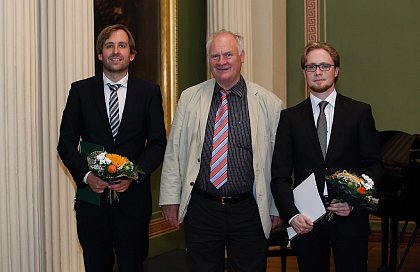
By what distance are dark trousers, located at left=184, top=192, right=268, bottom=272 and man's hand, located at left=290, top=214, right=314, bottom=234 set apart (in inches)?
11.5

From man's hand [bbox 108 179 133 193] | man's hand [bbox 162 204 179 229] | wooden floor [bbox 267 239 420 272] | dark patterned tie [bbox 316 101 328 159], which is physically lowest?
wooden floor [bbox 267 239 420 272]

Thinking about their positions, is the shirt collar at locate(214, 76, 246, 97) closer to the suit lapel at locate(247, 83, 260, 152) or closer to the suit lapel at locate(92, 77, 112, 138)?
the suit lapel at locate(247, 83, 260, 152)

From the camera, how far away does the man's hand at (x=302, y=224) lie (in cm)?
302

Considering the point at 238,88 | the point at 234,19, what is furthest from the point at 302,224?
the point at 234,19

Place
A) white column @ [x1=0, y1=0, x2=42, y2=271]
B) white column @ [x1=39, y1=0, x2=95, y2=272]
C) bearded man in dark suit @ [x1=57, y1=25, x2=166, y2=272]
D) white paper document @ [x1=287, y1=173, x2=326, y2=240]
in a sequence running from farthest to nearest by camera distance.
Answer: white column @ [x1=39, y1=0, x2=95, y2=272], white column @ [x1=0, y1=0, x2=42, y2=271], bearded man in dark suit @ [x1=57, y1=25, x2=166, y2=272], white paper document @ [x1=287, y1=173, x2=326, y2=240]

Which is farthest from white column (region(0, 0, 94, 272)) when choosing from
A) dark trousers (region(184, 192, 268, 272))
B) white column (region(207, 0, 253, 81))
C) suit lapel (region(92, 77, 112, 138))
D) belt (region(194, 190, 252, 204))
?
white column (region(207, 0, 253, 81))

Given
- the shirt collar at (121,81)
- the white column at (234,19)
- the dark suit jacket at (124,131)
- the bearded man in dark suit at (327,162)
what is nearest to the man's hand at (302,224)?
the bearded man in dark suit at (327,162)

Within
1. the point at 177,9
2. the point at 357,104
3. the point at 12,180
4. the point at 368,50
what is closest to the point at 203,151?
the point at 357,104

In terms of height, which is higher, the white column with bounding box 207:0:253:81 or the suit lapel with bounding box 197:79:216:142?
the white column with bounding box 207:0:253:81

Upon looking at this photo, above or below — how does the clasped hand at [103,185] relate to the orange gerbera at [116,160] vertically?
below

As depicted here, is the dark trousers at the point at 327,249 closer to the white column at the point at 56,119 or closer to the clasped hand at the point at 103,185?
the clasped hand at the point at 103,185

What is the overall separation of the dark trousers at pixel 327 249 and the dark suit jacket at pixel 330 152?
0.05m

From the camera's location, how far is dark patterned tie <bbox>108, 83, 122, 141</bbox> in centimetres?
330

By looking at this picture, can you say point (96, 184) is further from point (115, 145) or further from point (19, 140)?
point (19, 140)
